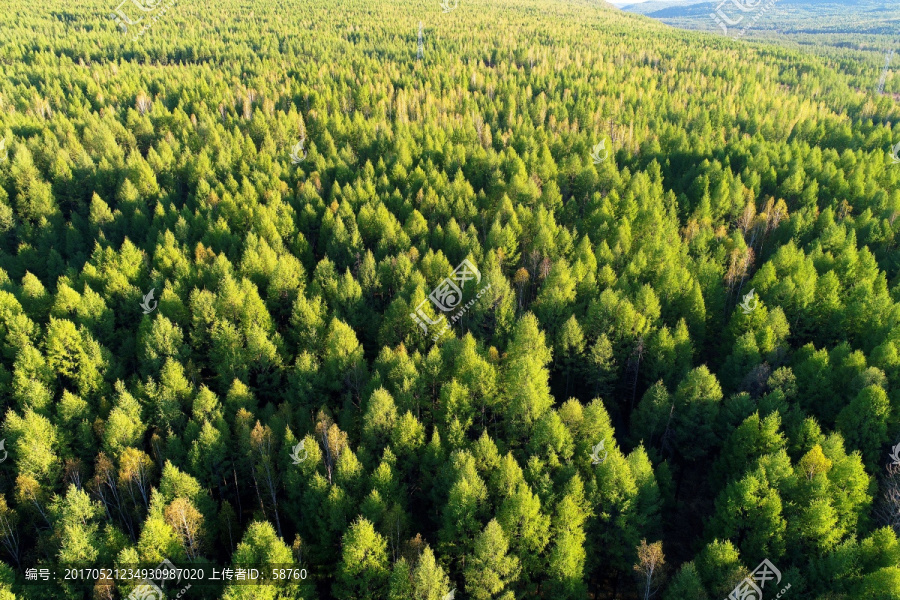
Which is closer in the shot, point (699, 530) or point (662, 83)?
point (699, 530)

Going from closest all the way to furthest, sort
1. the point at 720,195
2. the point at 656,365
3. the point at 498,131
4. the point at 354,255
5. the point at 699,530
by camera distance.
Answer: the point at 699,530 → the point at 656,365 → the point at 354,255 → the point at 720,195 → the point at 498,131

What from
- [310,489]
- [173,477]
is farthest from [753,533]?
[173,477]

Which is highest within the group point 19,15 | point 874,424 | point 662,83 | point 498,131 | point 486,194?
point 19,15

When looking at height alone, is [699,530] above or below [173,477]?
below

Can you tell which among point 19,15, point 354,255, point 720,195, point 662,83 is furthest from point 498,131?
point 19,15

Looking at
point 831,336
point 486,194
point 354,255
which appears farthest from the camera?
point 486,194

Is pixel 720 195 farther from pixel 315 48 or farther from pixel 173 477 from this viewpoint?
pixel 315 48
